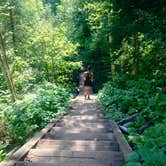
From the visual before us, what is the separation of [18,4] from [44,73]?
5892 millimetres

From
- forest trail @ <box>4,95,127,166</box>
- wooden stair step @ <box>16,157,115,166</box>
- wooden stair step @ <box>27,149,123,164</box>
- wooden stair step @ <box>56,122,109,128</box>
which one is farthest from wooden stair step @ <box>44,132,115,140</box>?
wooden stair step @ <box>16,157,115,166</box>

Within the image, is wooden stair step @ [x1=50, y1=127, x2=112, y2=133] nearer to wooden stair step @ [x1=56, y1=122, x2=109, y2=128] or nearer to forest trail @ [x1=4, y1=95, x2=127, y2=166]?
forest trail @ [x1=4, y1=95, x2=127, y2=166]

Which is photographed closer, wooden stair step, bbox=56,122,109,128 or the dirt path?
the dirt path

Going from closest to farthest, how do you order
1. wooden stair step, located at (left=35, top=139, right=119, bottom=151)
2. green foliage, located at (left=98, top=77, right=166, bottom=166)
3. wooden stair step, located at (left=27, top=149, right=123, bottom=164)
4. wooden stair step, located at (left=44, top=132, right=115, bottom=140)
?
1. green foliage, located at (left=98, top=77, right=166, bottom=166)
2. wooden stair step, located at (left=27, top=149, right=123, bottom=164)
3. wooden stair step, located at (left=35, top=139, right=119, bottom=151)
4. wooden stair step, located at (left=44, top=132, right=115, bottom=140)

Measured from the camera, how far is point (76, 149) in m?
5.57

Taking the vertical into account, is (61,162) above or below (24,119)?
above

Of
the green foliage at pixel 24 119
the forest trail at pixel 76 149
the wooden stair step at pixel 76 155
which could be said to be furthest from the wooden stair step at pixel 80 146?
the green foliage at pixel 24 119

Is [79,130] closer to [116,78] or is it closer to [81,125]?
[81,125]

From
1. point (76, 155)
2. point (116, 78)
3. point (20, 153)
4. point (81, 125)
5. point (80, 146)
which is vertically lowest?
point (81, 125)

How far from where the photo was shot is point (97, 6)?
16.6m

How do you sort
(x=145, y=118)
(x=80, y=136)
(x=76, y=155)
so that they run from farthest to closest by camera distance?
(x=80, y=136) < (x=145, y=118) < (x=76, y=155)

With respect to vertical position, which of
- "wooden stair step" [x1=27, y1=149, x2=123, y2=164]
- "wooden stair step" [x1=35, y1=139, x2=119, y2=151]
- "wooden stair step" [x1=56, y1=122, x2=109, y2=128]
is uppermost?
"wooden stair step" [x1=27, y1=149, x2=123, y2=164]

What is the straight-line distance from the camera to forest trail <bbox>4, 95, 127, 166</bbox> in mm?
4691

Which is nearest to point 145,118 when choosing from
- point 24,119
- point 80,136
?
point 80,136
